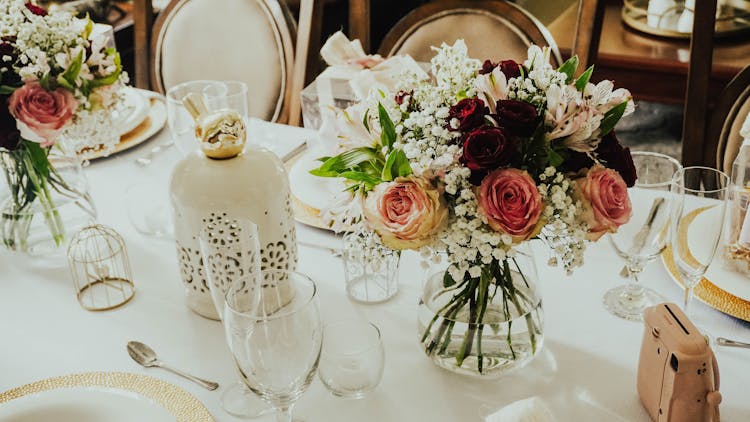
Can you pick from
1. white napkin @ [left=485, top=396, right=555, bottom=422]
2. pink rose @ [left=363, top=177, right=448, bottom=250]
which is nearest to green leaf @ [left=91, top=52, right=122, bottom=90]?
pink rose @ [left=363, top=177, right=448, bottom=250]

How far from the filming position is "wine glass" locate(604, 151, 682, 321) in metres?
0.90

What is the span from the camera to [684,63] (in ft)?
9.20

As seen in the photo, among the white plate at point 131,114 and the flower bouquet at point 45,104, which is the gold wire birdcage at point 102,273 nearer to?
the flower bouquet at point 45,104

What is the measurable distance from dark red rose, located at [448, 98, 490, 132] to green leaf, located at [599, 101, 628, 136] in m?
0.12

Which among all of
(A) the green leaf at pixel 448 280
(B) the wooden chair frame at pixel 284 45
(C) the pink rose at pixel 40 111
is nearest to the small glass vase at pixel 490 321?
(A) the green leaf at pixel 448 280

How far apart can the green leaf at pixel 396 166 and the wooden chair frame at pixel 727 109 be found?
94 cm

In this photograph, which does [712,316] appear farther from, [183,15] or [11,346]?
[183,15]

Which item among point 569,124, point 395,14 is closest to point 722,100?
point 569,124

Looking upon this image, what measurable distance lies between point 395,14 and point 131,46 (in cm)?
119

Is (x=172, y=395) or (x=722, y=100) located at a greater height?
(x=722, y=100)

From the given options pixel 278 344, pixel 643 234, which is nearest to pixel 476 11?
pixel 643 234

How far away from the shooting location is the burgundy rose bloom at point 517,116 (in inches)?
28.7

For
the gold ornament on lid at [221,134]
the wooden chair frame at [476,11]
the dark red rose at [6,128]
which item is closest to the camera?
the gold ornament on lid at [221,134]

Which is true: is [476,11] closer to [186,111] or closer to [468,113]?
[186,111]
